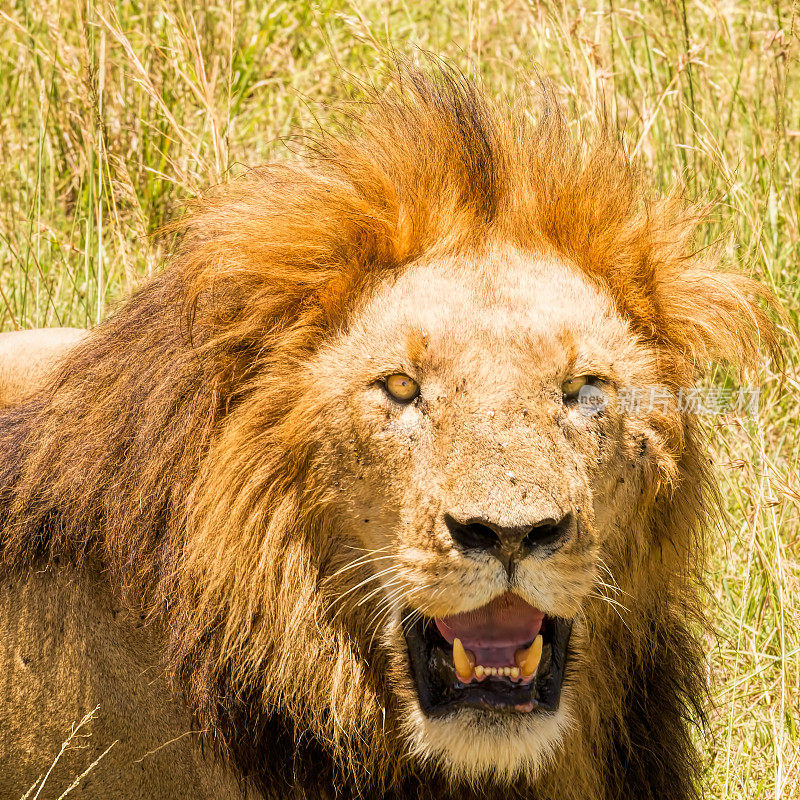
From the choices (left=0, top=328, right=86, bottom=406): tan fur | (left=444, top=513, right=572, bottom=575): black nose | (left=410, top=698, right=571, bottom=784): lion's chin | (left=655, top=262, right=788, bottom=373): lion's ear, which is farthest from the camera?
(left=0, top=328, right=86, bottom=406): tan fur

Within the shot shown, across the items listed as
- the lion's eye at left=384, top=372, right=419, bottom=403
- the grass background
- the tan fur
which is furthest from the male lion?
the grass background

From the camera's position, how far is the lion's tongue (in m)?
2.43

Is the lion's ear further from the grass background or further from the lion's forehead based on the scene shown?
the grass background

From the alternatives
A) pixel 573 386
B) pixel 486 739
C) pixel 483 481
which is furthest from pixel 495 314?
pixel 486 739

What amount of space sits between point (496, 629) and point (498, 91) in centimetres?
241

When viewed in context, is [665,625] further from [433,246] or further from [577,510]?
[433,246]

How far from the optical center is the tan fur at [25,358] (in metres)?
3.41

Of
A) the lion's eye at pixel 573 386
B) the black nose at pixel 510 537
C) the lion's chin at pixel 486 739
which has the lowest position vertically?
the lion's chin at pixel 486 739

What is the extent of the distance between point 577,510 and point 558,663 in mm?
405

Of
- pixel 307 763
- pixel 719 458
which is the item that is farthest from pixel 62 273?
pixel 307 763

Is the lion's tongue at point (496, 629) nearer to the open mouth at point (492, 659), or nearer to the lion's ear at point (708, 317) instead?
the open mouth at point (492, 659)

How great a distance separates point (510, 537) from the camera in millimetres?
2182

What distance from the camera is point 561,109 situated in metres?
2.87

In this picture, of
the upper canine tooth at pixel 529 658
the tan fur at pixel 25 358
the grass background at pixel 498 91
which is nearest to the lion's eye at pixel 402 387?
the upper canine tooth at pixel 529 658
